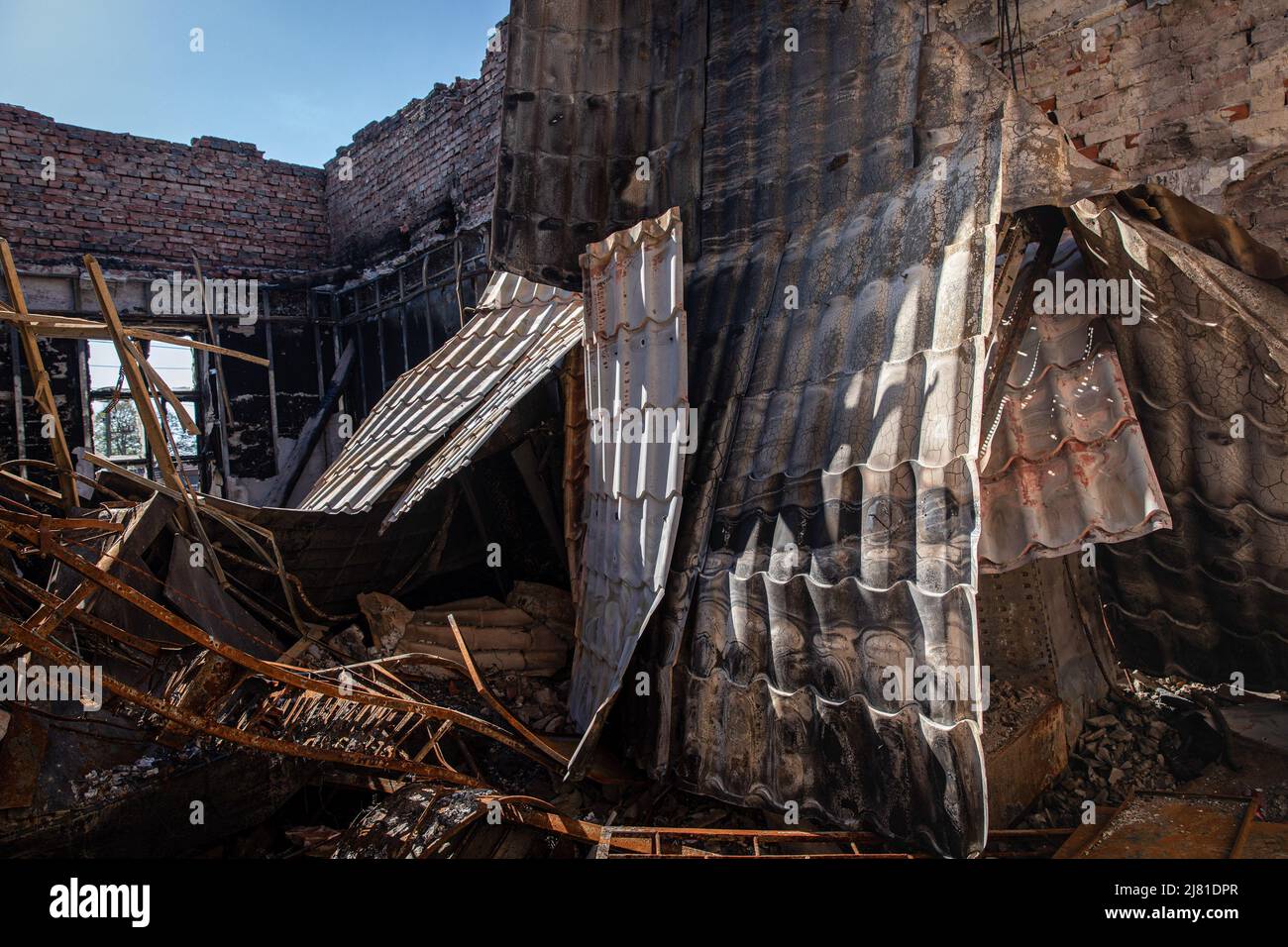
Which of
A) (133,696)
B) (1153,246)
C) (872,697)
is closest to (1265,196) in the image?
(1153,246)

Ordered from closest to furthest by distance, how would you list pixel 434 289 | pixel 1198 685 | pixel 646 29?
pixel 1198 685 < pixel 646 29 < pixel 434 289

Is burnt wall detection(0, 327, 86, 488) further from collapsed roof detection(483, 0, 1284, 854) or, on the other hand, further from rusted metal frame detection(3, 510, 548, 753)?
collapsed roof detection(483, 0, 1284, 854)

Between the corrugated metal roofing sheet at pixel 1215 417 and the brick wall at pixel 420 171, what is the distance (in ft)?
25.7

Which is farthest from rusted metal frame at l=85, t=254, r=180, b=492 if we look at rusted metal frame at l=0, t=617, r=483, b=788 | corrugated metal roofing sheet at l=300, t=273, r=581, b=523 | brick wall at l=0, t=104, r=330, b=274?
brick wall at l=0, t=104, r=330, b=274

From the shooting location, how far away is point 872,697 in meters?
3.20

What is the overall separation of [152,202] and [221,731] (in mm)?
12027

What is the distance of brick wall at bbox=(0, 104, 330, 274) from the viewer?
11500 mm

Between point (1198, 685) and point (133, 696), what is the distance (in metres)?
5.02

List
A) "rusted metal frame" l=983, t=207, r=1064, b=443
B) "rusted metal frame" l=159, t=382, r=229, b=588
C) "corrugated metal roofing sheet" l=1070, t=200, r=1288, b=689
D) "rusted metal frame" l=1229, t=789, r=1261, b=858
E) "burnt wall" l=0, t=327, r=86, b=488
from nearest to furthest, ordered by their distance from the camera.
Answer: "rusted metal frame" l=1229, t=789, r=1261, b=858 < "corrugated metal roofing sheet" l=1070, t=200, r=1288, b=689 < "rusted metal frame" l=983, t=207, r=1064, b=443 < "rusted metal frame" l=159, t=382, r=229, b=588 < "burnt wall" l=0, t=327, r=86, b=488

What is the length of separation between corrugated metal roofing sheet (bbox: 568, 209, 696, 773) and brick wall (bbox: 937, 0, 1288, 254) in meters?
3.70

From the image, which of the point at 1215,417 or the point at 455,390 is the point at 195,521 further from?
the point at 1215,417

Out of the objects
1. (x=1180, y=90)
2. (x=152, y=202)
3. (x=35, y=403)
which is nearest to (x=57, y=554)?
(x=1180, y=90)

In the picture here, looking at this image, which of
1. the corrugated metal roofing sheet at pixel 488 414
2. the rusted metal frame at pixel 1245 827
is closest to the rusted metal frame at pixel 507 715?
the corrugated metal roofing sheet at pixel 488 414
